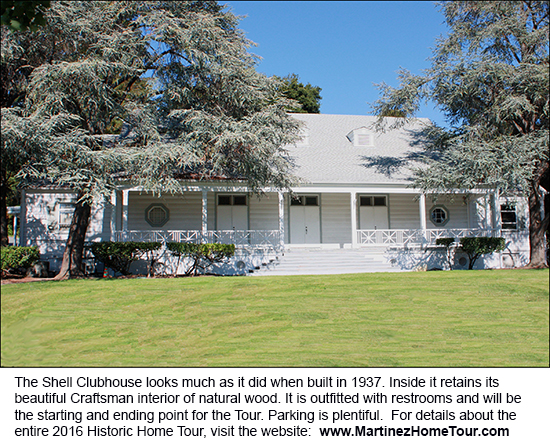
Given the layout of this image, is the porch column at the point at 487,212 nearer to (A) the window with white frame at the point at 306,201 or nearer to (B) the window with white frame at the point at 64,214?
(A) the window with white frame at the point at 306,201

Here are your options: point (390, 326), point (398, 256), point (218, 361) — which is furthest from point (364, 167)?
point (218, 361)

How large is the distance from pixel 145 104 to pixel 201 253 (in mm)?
5745

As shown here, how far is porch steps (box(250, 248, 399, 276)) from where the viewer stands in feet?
53.3

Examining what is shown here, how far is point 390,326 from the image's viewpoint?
6594 mm

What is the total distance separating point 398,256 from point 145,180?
10533 millimetres

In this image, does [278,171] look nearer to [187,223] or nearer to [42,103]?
[187,223]

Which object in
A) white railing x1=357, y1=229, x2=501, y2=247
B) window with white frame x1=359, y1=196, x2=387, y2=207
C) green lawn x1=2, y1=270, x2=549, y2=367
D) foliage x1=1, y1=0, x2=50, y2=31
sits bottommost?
green lawn x1=2, y1=270, x2=549, y2=367

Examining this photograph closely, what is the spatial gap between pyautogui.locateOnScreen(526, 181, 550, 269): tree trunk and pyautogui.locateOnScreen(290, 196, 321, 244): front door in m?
9.05

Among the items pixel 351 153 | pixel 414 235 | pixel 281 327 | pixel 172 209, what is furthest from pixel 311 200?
pixel 281 327

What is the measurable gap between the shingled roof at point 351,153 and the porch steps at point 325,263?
3.21m

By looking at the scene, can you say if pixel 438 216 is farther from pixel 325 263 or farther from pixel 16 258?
pixel 16 258

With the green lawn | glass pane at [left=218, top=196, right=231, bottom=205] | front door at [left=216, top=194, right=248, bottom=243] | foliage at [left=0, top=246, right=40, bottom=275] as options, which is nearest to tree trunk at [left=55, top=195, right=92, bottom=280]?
foliage at [left=0, top=246, right=40, bottom=275]

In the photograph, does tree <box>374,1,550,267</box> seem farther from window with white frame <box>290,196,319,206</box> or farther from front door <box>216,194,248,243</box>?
front door <box>216,194,248,243</box>

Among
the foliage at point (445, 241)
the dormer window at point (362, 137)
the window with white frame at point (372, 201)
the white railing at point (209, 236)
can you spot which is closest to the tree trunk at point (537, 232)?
the foliage at point (445, 241)
